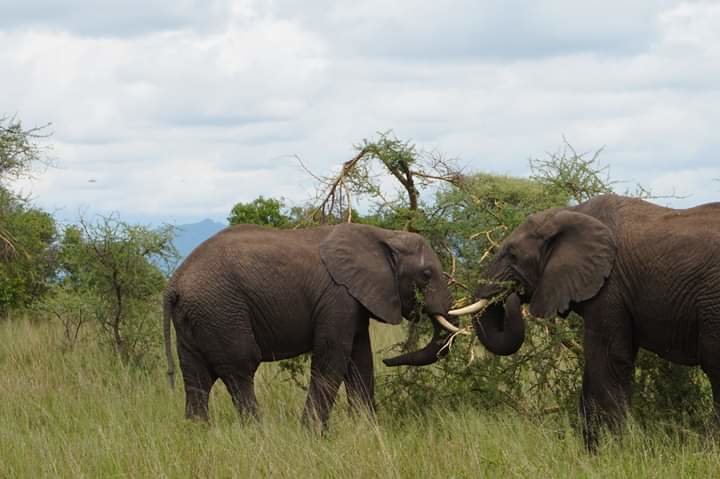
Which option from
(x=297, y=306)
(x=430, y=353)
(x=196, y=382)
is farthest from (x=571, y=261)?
(x=196, y=382)

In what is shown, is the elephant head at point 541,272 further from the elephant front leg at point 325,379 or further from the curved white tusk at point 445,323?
the elephant front leg at point 325,379

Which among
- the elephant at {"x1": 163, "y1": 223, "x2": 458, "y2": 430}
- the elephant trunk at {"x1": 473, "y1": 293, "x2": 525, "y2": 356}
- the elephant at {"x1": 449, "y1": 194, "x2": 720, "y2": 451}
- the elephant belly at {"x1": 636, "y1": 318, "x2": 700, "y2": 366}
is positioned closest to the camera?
the elephant at {"x1": 449, "y1": 194, "x2": 720, "y2": 451}

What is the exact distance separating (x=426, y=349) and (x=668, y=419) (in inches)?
77.5

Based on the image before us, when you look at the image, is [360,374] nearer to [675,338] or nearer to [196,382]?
[196,382]

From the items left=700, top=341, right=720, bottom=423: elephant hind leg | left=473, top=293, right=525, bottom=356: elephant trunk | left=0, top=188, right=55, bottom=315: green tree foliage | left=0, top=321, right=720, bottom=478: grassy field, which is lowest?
left=0, top=321, right=720, bottom=478: grassy field

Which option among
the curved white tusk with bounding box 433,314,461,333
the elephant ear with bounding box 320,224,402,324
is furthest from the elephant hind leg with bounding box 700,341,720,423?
the elephant ear with bounding box 320,224,402,324

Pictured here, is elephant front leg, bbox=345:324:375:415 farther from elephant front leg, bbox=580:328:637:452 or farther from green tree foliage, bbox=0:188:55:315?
green tree foliage, bbox=0:188:55:315

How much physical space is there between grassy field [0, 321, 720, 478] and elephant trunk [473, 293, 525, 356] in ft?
1.86

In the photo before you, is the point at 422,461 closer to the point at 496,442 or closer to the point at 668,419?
the point at 496,442

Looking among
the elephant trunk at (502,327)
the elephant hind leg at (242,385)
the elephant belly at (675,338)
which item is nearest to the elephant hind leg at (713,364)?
the elephant belly at (675,338)

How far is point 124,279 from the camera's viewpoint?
1416 centimetres

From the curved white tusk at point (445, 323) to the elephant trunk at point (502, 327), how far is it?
29cm

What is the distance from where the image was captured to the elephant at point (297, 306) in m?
9.98

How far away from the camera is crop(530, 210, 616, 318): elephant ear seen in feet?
29.2
